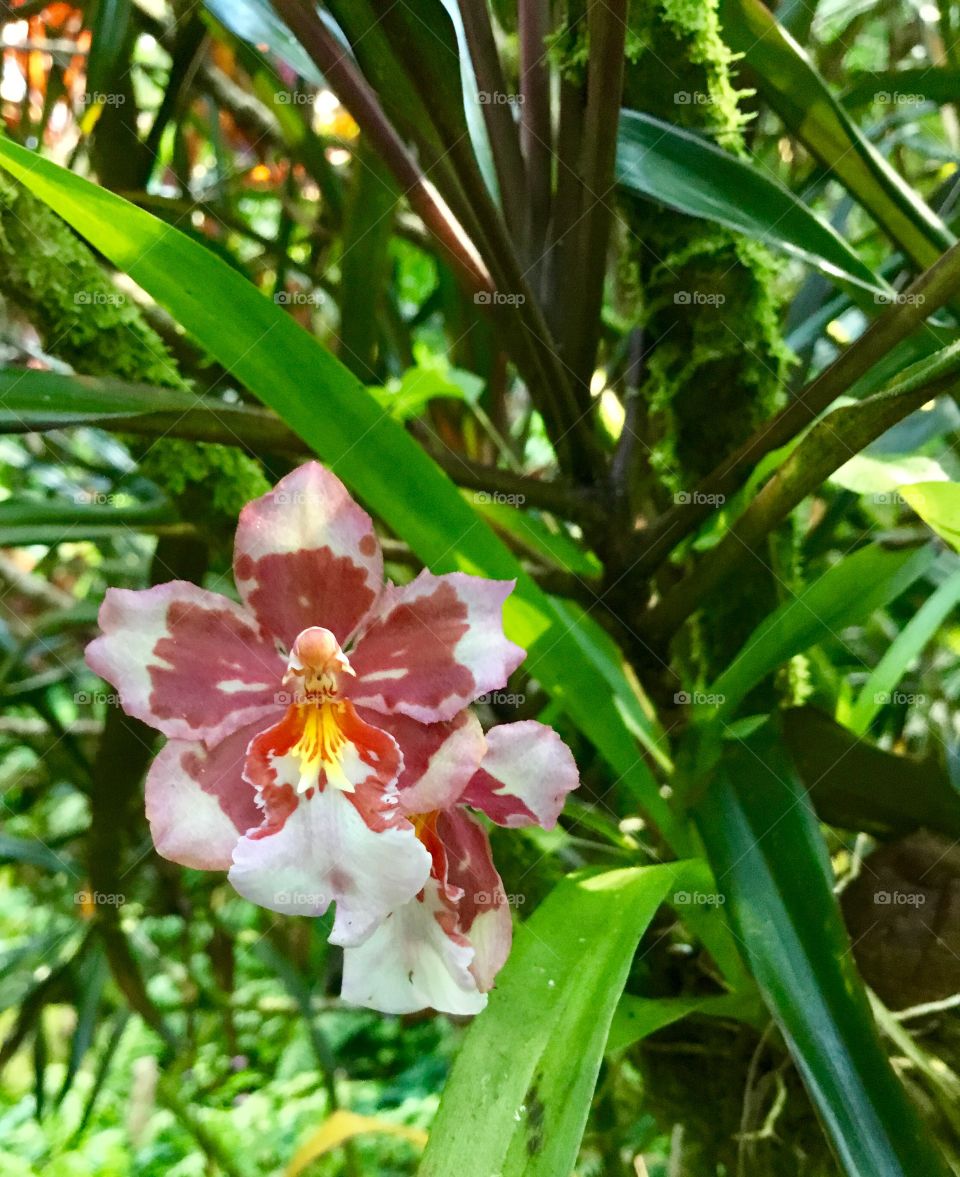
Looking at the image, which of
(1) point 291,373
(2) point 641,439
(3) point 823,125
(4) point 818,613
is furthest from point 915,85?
(1) point 291,373

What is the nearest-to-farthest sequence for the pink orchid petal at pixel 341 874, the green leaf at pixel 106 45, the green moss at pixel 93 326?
1. the pink orchid petal at pixel 341 874
2. the green moss at pixel 93 326
3. the green leaf at pixel 106 45

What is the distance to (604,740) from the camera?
0.47 meters

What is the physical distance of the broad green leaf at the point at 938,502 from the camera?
1.23ft

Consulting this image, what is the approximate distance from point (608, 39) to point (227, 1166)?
48.9 inches

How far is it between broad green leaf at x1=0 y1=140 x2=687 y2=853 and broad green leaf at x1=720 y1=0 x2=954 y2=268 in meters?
0.35

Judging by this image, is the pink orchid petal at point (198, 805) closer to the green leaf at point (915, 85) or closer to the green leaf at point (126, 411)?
the green leaf at point (126, 411)

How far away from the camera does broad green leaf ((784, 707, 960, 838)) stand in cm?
52

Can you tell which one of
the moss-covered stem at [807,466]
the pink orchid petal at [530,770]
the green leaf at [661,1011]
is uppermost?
the moss-covered stem at [807,466]

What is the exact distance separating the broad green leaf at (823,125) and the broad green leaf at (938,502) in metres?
0.23

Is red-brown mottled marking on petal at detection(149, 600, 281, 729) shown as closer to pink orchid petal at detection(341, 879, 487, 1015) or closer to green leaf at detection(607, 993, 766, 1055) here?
pink orchid petal at detection(341, 879, 487, 1015)

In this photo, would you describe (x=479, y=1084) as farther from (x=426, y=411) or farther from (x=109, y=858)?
(x=426, y=411)

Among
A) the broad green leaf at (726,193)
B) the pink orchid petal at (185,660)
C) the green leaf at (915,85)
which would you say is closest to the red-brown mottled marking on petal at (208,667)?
the pink orchid petal at (185,660)

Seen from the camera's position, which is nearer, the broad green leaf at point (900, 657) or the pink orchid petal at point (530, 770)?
the pink orchid petal at point (530, 770)

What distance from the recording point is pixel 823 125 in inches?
22.0
